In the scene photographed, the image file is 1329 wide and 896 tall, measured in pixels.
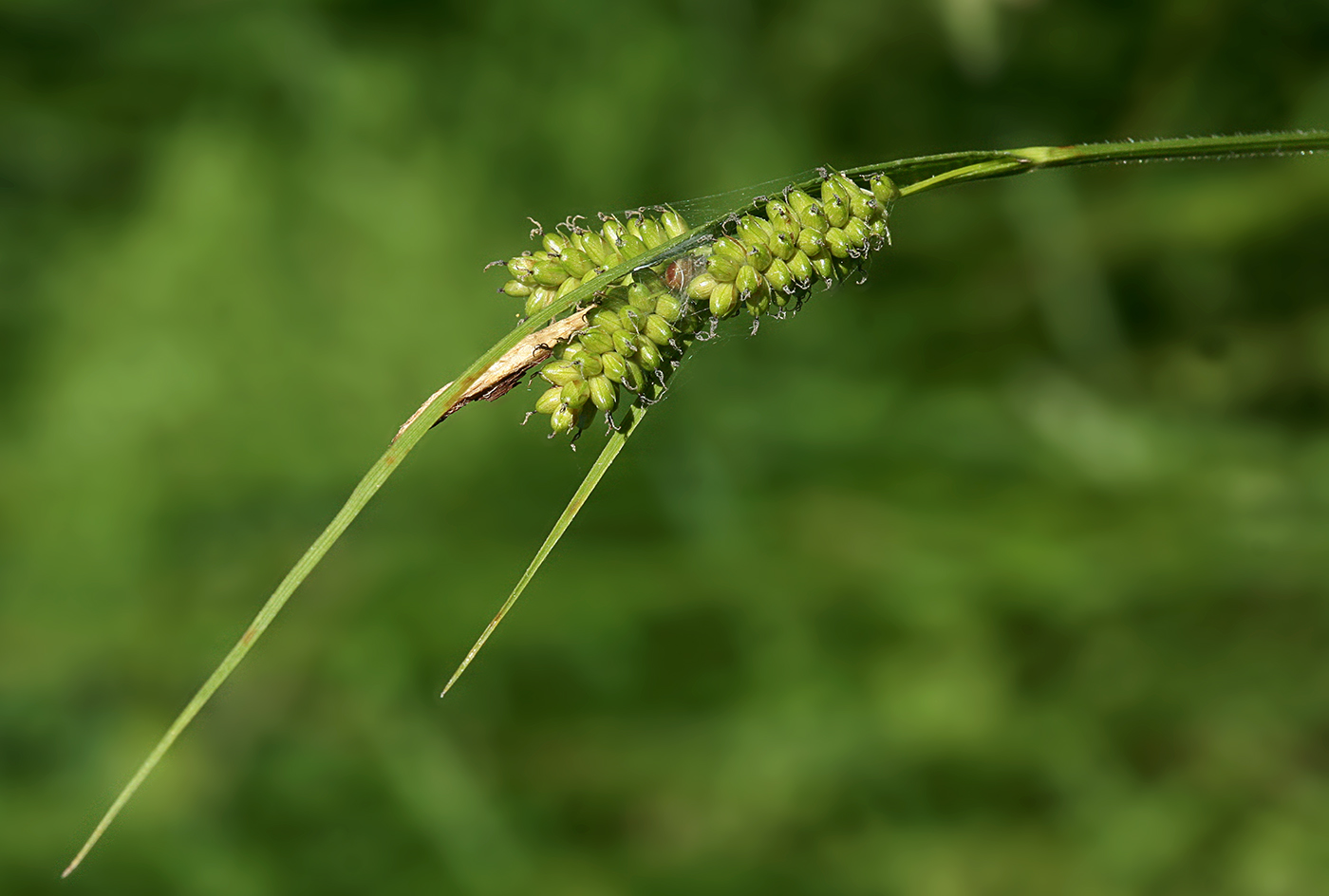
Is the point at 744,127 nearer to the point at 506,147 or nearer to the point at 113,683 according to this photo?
the point at 506,147

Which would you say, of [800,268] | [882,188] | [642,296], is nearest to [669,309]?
[642,296]

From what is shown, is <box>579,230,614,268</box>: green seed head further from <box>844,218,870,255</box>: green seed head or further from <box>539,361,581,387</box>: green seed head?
<box>844,218,870,255</box>: green seed head

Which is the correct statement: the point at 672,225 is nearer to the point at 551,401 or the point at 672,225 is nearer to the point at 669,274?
the point at 669,274

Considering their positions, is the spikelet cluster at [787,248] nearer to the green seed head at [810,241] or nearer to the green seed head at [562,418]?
the green seed head at [810,241]

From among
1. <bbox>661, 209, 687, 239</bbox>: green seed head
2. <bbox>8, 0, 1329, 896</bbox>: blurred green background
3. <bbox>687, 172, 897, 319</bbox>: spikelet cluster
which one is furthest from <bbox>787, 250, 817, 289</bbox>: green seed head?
<bbox>8, 0, 1329, 896</bbox>: blurred green background

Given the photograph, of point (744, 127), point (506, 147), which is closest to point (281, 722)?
point (506, 147)

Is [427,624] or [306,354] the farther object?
[306,354]
